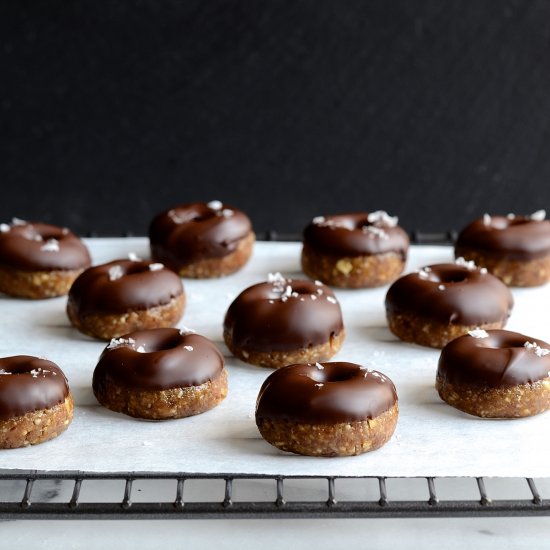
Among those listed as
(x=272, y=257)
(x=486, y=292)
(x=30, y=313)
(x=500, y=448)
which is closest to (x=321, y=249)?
(x=272, y=257)

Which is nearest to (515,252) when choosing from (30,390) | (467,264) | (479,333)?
(467,264)

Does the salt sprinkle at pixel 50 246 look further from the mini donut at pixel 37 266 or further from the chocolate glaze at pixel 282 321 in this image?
the chocolate glaze at pixel 282 321

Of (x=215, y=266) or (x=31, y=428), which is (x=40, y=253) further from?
(x=31, y=428)

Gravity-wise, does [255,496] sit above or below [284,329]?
below

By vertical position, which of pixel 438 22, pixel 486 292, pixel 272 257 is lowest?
pixel 272 257

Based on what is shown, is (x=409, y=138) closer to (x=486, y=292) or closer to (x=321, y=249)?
(x=321, y=249)
